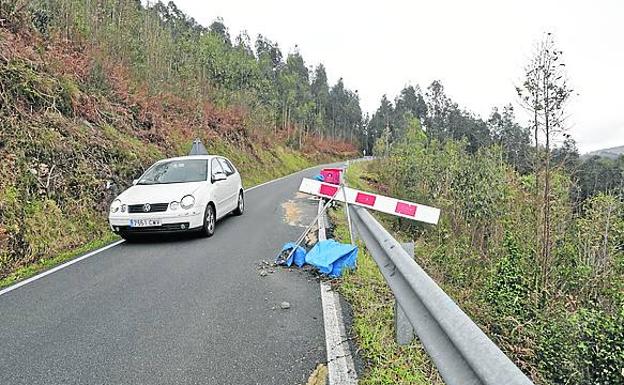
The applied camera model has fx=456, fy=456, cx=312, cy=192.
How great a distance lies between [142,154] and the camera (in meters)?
14.1

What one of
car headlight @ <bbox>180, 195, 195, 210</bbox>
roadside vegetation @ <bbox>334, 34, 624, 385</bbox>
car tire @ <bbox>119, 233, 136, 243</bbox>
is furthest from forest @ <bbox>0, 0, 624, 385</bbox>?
car headlight @ <bbox>180, 195, 195, 210</bbox>

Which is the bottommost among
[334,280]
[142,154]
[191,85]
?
[334,280]

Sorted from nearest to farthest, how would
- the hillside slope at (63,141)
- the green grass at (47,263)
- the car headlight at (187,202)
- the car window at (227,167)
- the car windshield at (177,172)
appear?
the green grass at (47,263)
the car headlight at (187,202)
the hillside slope at (63,141)
the car windshield at (177,172)
the car window at (227,167)

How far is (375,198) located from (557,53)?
4.97 meters

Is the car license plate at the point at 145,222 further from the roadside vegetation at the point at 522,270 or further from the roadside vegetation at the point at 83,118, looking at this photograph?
the roadside vegetation at the point at 522,270

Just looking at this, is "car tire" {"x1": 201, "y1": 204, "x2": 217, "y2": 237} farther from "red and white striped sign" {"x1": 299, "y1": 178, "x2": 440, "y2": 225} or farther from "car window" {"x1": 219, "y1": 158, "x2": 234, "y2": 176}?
"red and white striped sign" {"x1": 299, "y1": 178, "x2": 440, "y2": 225}

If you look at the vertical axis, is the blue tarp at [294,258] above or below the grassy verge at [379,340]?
above

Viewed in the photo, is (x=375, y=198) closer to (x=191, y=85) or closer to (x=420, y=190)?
(x=420, y=190)

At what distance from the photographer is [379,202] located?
5473mm

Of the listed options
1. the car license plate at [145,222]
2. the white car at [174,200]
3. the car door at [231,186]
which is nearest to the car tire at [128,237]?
the white car at [174,200]

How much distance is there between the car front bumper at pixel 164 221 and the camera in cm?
786

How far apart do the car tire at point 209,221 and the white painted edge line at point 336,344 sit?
3.90 meters

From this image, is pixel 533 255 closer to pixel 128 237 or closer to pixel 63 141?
pixel 128 237

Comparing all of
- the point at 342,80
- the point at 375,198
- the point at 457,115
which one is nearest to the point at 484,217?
the point at 375,198
